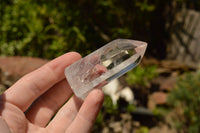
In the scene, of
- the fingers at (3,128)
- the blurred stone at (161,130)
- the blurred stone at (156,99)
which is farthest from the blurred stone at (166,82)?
the fingers at (3,128)

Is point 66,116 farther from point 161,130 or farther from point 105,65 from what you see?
point 161,130

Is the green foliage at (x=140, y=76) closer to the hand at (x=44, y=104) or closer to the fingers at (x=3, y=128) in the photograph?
the hand at (x=44, y=104)

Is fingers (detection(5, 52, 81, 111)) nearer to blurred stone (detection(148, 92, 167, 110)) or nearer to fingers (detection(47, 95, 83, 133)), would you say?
fingers (detection(47, 95, 83, 133))

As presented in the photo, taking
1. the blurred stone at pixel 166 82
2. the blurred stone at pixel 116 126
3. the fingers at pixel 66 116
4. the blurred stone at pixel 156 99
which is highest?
the fingers at pixel 66 116

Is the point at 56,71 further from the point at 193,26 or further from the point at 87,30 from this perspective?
the point at 193,26

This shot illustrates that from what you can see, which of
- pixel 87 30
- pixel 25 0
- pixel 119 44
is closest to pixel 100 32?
pixel 87 30
